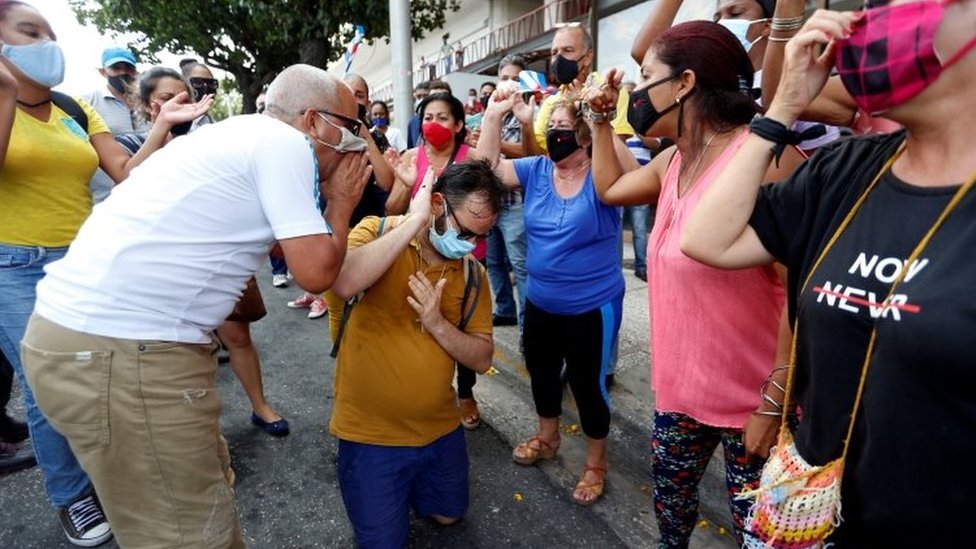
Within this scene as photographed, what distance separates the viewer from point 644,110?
5.27 feet

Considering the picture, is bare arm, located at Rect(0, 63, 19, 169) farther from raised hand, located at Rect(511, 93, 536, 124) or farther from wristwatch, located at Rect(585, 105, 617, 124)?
raised hand, located at Rect(511, 93, 536, 124)

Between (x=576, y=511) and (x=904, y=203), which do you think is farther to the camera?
(x=576, y=511)

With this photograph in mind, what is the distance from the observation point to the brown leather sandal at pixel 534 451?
2729 millimetres

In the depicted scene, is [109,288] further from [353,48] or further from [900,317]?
[353,48]

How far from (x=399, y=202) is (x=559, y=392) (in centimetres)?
131

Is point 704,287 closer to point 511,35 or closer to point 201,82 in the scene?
point 201,82

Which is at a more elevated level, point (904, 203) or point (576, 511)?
point (904, 203)

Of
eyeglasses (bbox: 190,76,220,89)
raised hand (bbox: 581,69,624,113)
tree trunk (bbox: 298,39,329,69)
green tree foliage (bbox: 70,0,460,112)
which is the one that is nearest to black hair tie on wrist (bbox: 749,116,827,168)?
raised hand (bbox: 581,69,624,113)

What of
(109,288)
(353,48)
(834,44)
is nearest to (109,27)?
(353,48)

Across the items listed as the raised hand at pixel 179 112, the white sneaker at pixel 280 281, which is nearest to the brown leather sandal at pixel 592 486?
the raised hand at pixel 179 112

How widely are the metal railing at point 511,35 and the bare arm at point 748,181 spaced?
885cm

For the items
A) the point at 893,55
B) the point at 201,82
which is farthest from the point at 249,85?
the point at 893,55

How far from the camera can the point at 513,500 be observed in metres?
2.50

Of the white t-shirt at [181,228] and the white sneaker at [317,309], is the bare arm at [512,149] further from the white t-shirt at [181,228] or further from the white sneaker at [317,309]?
the white sneaker at [317,309]
